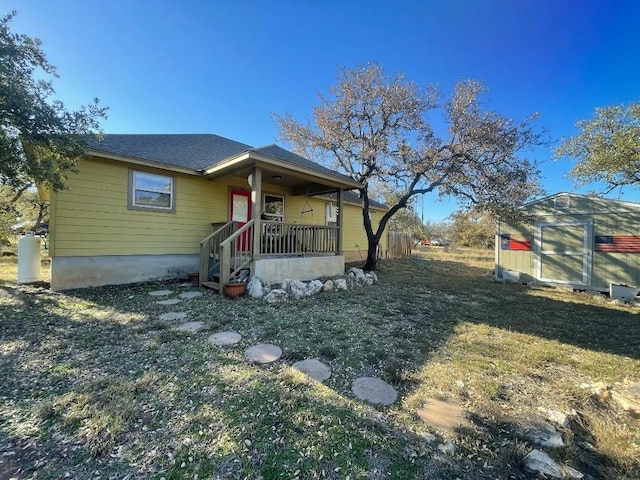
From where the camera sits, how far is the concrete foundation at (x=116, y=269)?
5.91 metres

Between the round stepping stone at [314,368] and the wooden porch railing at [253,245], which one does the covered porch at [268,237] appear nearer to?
the wooden porch railing at [253,245]

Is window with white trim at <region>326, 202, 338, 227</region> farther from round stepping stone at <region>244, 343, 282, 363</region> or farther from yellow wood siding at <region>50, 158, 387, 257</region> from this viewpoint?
round stepping stone at <region>244, 343, 282, 363</region>

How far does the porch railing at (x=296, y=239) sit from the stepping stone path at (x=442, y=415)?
16.6ft

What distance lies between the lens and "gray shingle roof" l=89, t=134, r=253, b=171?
671 cm

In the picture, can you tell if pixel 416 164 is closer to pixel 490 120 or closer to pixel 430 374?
pixel 490 120

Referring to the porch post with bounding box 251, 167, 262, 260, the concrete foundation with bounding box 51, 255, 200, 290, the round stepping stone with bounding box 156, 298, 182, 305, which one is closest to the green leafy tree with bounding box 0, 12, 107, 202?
the concrete foundation with bounding box 51, 255, 200, 290

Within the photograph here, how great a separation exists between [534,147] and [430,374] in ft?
30.0

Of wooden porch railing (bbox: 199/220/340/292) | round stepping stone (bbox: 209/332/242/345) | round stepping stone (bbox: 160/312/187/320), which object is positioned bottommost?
round stepping stone (bbox: 209/332/242/345)

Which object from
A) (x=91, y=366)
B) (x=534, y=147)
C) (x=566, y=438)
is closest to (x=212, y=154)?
(x=91, y=366)

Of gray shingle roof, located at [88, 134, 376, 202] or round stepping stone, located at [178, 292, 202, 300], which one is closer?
round stepping stone, located at [178, 292, 202, 300]

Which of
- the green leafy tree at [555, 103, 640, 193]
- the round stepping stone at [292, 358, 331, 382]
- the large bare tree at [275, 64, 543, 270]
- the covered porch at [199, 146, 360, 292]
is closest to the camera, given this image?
the round stepping stone at [292, 358, 331, 382]

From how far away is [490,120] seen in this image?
8.30 meters

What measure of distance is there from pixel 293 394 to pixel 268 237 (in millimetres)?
5228

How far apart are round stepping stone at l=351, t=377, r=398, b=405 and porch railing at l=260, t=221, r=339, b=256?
4.53 meters
